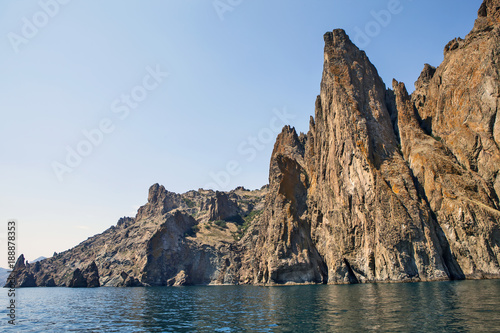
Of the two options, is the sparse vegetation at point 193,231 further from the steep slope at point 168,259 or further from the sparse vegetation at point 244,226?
the sparse vegetation at point 244,226

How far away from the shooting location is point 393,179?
259ft

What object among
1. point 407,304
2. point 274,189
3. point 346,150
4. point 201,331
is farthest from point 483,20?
point 201,331

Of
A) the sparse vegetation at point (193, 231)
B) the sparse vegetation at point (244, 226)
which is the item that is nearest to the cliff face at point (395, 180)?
the sparse vegetation at point (244, 226)

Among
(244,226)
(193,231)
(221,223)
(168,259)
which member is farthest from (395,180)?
(221,223)

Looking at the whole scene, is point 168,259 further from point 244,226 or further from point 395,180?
point 395,180

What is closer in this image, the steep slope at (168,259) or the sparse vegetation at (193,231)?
the steep slope at (168,259)

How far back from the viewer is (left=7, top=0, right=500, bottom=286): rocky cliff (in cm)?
6812

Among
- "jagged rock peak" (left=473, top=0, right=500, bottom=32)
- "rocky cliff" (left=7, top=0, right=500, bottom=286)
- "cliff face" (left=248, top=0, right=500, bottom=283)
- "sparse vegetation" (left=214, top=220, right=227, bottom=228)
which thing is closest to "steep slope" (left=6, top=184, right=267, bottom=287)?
"sparse vegetation" (left=214, top=220, right=227, bottom=228)

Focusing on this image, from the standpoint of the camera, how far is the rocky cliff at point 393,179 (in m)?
68.1

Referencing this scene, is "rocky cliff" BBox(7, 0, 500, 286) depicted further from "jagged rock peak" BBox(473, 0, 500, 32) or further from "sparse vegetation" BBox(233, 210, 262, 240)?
"sparse vegetation" BBox(233, 210, 262, 240)

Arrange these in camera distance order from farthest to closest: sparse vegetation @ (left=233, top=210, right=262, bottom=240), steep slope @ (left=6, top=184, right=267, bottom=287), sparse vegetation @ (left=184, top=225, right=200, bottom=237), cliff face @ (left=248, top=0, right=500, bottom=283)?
sparse vegetation @ (left=233, top=210, right=262, bottom=240), sparse vegetation @ (left=184, top=225, right=200, bottom=237), steep slope @ (left=6, top=184, right=267, bottom=287), cliff face @ (left=248, top=0, right=500, bottom=283)

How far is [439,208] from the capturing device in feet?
236

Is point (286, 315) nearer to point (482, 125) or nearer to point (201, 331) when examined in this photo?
point (201, 331)

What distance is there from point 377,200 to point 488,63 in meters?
44.1
